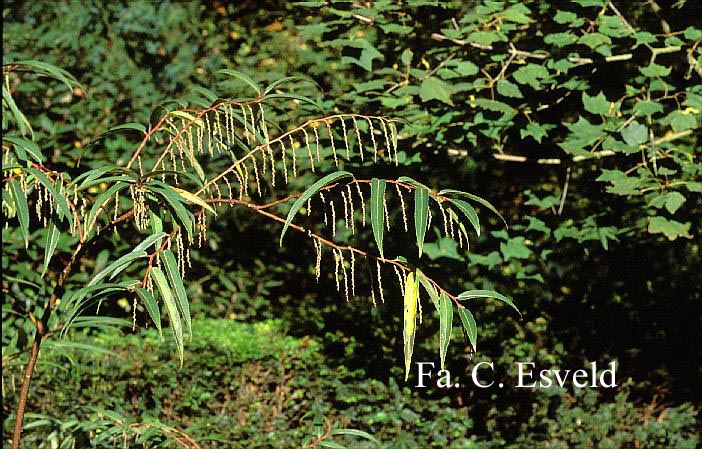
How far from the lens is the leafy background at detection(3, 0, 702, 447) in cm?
268

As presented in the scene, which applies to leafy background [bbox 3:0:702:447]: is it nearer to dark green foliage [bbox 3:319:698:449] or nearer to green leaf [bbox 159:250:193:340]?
dark green foliage [bbox 3:319:698:449]

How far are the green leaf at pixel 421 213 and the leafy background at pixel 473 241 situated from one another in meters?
0.72

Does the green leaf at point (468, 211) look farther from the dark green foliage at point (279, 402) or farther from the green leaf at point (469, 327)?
the dark green foliage at point (279, 402)

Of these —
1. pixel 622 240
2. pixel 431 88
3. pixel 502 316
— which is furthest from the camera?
pixel 502 316

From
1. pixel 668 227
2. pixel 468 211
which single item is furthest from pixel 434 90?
pixel 468 211

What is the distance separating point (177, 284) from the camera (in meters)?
1.25

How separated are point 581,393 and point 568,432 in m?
0.21

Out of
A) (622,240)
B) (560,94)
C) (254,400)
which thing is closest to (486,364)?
(622,240)

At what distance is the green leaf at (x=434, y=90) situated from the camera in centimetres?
255

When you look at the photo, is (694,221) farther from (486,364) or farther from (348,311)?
(348,311)

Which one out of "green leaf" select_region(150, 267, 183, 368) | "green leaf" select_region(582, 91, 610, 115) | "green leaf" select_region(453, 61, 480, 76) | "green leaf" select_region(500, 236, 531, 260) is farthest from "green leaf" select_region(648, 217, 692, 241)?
"green leaf" select_region(150, 267, 183, 368)

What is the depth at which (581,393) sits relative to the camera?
369 cm

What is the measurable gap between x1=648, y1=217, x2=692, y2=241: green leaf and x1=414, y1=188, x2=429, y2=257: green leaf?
4.74 ft

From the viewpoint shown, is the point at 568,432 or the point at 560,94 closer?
the point at 560,94
